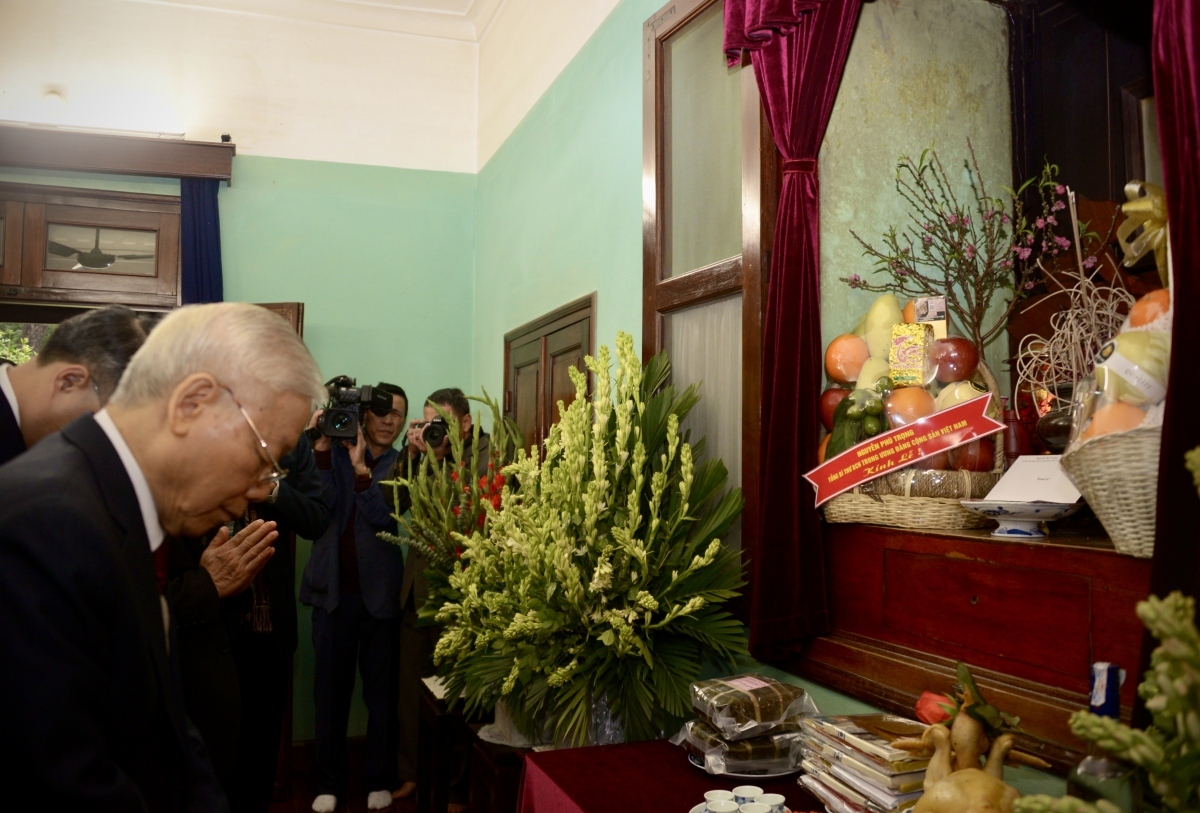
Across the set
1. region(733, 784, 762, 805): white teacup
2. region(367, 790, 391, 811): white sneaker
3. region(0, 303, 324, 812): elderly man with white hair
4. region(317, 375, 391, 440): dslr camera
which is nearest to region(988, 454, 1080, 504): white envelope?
region(733, 784, 762, 805): white teacup

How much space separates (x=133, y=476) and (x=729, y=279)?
1.54 m

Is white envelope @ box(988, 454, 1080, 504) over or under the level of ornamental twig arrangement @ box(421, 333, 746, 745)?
over

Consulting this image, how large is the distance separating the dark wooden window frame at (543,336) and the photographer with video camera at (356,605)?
0.58m

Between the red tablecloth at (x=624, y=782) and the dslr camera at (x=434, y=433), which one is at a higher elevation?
the dslr camera at (x=434, y=433)

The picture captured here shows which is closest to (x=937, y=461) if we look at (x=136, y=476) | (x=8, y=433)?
(x=136, y=476)

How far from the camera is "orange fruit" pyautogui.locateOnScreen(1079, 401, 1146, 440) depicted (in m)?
1.37

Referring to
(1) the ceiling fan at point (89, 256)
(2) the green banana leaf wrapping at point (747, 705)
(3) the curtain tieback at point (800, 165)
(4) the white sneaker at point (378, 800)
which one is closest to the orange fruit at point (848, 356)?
(3) the curtain tieback at point (800, 165)

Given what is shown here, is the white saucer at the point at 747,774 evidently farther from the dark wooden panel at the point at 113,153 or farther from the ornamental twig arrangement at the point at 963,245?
the dark wooden panel at the point at 113,153

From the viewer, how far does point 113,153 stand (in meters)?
4.61

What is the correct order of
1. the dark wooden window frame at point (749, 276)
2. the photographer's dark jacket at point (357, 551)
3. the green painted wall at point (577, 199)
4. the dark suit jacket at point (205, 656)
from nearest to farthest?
the dark wooden window frame at point (749, 276) < the dark suit jacket at point (205, 656) < the green painted wall at point (577, 199) < the photographer's dark jacket at point (357, 551)

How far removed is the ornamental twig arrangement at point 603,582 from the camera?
195cm

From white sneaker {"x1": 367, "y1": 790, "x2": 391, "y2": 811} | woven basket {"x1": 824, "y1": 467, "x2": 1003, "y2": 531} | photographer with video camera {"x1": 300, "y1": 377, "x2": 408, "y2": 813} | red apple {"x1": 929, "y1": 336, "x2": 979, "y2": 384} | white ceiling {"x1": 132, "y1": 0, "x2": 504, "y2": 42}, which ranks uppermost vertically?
white ceiling {"x1": 132, "y1": 0, "x2": 504, "y2": 42}

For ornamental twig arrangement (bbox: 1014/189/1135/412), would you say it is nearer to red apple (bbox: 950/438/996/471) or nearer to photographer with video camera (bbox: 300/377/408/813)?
red apple (bbox: 950/438/996/471)

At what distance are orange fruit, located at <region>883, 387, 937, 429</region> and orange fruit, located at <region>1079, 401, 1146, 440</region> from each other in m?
0.47
